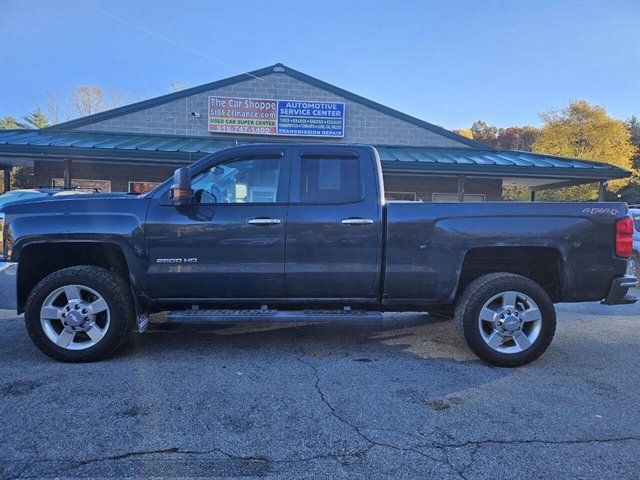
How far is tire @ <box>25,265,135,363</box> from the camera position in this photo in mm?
4141

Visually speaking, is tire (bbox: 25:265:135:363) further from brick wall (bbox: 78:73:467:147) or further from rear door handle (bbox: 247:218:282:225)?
brick wall (bbox: 78:73:467:147)

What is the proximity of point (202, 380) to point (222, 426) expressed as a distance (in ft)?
2.81

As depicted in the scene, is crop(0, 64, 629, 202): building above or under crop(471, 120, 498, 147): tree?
under

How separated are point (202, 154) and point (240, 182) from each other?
8.30 m

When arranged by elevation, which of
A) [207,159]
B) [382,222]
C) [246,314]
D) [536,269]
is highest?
[207,159]

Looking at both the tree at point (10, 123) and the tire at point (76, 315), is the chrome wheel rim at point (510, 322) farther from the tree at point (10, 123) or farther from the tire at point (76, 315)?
the tree at point (10, 123)

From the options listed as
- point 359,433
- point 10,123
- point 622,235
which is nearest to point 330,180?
point 359,433

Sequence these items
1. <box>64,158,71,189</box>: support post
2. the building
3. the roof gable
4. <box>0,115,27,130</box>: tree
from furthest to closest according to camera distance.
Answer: <box>0,115,27,130</box>: tree → the roof gable → the building → <box>64,158,71,189</box>: support post

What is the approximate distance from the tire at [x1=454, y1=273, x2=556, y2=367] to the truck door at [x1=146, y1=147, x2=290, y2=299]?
1853 millimetres

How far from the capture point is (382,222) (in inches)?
169

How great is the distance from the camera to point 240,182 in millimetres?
4438

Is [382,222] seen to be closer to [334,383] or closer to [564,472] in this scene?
[334,383]

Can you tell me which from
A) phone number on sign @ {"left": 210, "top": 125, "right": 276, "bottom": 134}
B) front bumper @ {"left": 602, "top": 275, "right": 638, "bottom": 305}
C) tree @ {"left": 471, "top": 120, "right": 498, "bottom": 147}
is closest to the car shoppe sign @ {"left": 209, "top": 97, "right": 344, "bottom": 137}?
phone number on sign @ {"left": 210, "top": 125, "right": 276, "bottom": 134}

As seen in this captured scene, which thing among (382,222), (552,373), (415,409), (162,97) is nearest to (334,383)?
(415,409)
